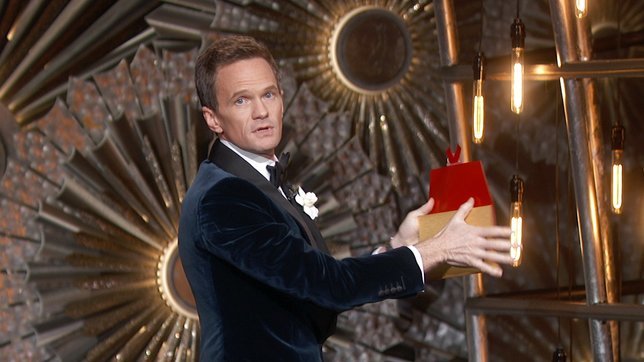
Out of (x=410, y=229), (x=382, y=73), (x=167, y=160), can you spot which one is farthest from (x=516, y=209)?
(x=410, y=229)

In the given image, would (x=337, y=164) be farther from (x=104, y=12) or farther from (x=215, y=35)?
(x=104, y=12)

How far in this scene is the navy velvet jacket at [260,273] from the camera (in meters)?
2.12

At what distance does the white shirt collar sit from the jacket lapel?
13 millimetres

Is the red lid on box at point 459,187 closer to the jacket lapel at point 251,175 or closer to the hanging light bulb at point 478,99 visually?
the jacket lapel at point 251,175

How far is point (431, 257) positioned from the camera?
2.21 m

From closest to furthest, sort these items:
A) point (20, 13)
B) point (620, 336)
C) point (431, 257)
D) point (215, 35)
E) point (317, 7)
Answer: point (431, 257)
point (20, 13)
point (215, 35)
point (317, 7)
point (620, 336)

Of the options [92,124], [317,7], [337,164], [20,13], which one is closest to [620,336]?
[337,164]

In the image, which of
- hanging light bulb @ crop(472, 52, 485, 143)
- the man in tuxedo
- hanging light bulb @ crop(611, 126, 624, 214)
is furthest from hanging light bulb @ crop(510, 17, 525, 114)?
the man in tuxedo

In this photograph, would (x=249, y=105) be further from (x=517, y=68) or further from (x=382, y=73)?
(x=382, y=73)

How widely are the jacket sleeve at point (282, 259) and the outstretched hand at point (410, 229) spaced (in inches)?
6.7

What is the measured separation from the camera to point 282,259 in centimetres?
211

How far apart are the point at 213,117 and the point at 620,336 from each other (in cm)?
362

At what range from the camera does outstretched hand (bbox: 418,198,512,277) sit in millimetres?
2152

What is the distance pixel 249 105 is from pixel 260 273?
1.19 feet
